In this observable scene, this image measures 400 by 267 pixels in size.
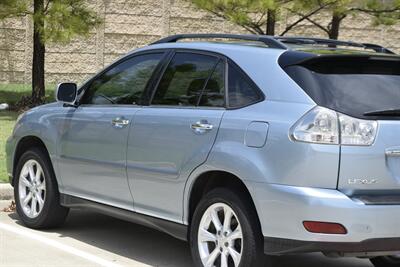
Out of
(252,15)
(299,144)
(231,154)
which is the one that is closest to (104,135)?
(231,154)

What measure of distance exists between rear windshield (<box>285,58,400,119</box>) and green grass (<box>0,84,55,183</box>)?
4.91 meters

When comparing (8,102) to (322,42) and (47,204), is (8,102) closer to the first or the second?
(47,204)

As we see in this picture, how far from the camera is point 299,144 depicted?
14.8 ft

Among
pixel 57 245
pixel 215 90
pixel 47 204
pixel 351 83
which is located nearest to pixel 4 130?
pixel 47 204

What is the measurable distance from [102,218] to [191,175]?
108 inches

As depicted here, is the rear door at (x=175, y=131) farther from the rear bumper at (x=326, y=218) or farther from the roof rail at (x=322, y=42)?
the rear bumper at (x=326, y=218)

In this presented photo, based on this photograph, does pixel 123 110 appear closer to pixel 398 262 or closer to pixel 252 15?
pixel 398 262

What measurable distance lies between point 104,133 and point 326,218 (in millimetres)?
2359

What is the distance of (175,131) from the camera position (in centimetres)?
538

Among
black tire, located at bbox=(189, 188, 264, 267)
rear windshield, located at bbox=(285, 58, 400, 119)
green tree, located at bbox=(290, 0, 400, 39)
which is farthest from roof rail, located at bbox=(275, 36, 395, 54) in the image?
green tree, located at bbox=(290, 0, 400, 39)

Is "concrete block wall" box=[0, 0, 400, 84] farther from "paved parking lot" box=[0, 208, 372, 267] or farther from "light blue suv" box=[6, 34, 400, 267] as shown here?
"light blue suv" box=[6, 34, 400, 267]

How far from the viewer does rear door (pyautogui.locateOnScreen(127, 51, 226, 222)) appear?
5215 millimetres

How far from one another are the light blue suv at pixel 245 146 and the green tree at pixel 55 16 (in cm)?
942

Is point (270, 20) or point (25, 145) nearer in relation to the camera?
point (25, 145)
